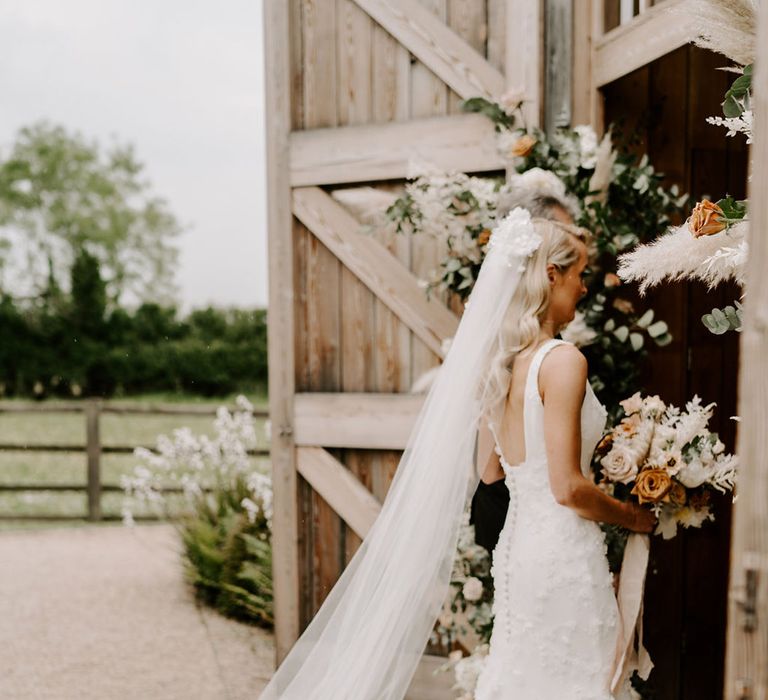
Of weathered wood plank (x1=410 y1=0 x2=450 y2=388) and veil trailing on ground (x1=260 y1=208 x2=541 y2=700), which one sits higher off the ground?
weathered wood plank (x1=410 y1=0 x2=450 y2=388)

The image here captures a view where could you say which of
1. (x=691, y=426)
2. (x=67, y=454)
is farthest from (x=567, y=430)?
(x=67, y=454)

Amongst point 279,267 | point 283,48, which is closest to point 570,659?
point 279,267

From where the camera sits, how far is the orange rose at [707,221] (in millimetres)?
1944

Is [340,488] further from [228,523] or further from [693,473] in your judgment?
[228,523]

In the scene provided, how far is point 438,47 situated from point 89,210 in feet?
108

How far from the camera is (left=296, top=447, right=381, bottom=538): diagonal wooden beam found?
439 centimetres

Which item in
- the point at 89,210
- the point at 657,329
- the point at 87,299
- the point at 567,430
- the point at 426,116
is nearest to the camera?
the point at 567,430

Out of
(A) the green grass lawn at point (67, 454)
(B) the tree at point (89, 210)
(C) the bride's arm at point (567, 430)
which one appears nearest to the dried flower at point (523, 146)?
(C) the bride's arm at point (567, 430)

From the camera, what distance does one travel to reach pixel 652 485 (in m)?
2.61

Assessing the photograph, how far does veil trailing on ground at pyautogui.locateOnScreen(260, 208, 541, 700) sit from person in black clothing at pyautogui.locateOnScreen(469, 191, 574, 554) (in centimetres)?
34

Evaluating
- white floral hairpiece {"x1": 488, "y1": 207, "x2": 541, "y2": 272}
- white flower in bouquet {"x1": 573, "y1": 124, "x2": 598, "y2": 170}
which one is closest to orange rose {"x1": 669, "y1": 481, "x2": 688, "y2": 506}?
white floral hairpiece {"x1": 488, "y1": 207, "x2": 541, "y2": 272}

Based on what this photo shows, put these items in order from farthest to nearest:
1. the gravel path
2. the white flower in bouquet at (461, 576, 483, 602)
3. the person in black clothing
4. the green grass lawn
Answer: the green grass lawn < the gravel path < the white flower in bouquet at (461, 576, 483, 602) < the person in black clothing

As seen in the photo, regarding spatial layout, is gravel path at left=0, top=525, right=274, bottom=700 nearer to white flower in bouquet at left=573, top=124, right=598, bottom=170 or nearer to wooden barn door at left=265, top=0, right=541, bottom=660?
wooden barn door at left=265, top=0, right=541, bottom=660

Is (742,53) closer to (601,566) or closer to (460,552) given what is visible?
(601,566)
